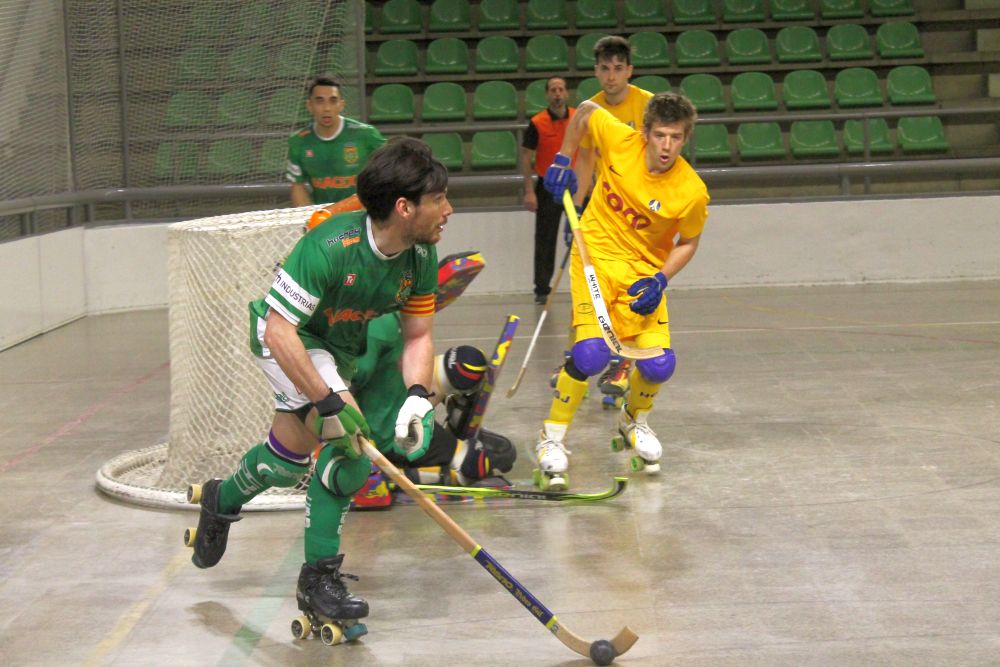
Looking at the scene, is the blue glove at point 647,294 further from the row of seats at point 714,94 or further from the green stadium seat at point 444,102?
the green stadium seat at point 444,102

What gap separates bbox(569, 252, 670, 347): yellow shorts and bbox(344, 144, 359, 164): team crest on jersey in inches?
81.4

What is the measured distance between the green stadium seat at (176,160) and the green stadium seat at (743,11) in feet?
22.6

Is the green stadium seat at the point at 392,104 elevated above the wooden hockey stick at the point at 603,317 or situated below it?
above

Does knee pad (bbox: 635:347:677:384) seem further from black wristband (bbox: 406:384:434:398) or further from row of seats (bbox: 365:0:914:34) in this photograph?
row of seats (bbox: 365:0:914:34)

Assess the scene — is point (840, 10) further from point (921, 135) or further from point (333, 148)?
point (333, 148)

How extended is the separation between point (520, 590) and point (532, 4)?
40.0 feet

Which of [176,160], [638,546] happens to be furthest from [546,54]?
[638,546]

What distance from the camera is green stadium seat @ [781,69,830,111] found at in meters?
14.3

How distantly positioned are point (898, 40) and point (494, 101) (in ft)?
15.4

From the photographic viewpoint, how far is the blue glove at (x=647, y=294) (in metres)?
5.86

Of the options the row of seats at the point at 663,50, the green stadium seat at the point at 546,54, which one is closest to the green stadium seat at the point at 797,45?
the row of seats at the point at 663,50

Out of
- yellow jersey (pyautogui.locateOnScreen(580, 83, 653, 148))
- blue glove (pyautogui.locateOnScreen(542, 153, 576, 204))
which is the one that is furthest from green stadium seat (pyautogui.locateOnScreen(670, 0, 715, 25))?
blue glove (pyautogui.locateOnScreen(542, 153, 576, 204))

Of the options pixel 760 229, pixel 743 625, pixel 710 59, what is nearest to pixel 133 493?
pixel 743 625

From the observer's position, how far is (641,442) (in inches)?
237
